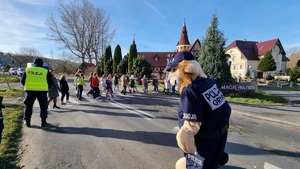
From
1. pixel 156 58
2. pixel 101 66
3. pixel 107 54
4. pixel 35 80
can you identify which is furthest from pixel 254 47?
pixel 35 80

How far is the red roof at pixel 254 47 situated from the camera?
49059 millimetres

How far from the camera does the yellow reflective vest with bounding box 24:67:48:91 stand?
550 cm

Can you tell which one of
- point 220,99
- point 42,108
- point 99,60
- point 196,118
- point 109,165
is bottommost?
point 109,165

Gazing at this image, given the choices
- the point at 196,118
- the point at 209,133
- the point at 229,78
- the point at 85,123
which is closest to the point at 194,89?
the point at 196,118

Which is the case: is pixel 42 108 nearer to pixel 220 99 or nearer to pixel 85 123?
pixel 85 123

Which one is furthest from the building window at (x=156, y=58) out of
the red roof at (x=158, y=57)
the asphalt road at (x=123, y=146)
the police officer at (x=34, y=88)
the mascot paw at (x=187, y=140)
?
the mascot paw at (x=187, y=140)

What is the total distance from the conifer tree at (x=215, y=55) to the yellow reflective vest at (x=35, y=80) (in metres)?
13.8

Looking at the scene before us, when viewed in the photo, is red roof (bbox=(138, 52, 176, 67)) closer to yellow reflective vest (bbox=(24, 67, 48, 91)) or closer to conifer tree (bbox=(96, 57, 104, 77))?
conifer tree (bbox=(96, 57, 104, 77))

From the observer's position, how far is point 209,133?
189 cm

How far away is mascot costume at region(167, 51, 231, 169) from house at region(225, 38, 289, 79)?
5059 cm

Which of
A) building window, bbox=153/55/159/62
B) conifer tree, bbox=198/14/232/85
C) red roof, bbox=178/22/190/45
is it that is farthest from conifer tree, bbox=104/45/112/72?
conifer tree, bbox=198/14/232/85

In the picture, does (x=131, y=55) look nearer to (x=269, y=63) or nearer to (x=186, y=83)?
(x=269, y=63)

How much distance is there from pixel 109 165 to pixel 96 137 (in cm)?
156

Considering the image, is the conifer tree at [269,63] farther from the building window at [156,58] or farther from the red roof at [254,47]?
the building window at [156,58]
